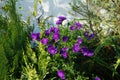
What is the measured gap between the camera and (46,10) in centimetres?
486

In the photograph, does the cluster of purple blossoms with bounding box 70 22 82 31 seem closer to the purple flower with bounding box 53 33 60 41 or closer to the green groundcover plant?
the green groundcover plant

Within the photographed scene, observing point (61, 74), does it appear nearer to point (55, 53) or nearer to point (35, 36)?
point (55, 53)

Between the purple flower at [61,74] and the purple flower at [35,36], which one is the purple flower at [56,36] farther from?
the purple flower at [61,74]

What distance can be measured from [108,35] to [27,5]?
164 cm

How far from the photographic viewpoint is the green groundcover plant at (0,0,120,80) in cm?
294

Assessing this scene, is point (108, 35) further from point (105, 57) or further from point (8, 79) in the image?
point (8, 79)

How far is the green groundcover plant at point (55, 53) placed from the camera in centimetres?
294

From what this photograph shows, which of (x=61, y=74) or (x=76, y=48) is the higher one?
(x=76, y=48)

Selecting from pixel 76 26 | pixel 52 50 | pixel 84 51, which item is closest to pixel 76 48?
pixel 84 51

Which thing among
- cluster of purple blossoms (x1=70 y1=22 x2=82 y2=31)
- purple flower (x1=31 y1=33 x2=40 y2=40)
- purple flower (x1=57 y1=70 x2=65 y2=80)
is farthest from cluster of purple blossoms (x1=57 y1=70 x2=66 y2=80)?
cluster of purple blossoms (x1=70 y1=22 x2=82 y2=31)

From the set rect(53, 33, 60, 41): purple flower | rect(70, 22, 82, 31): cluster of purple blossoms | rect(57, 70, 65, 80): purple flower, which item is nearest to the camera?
rect(57, 70, 65, 80): purple flower

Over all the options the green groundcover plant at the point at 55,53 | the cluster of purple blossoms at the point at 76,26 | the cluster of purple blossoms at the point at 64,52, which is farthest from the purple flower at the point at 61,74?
the cluster of purple blossoms at the point at 76,26

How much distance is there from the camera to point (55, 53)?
10.0ft

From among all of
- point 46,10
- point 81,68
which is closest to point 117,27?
point 81,68
